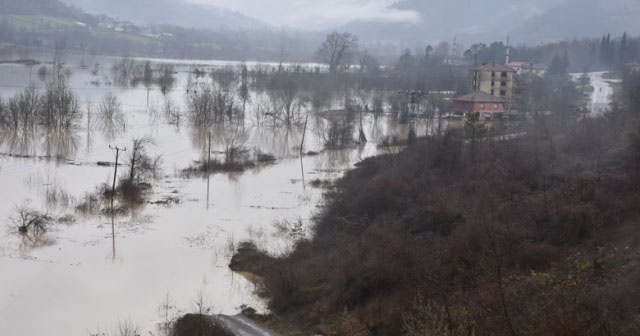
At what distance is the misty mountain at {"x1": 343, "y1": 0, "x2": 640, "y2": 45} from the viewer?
7731cm

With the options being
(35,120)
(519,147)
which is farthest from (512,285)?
(35,120)

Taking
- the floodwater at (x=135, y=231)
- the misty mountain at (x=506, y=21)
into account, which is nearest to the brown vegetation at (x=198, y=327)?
the floodwater at (x=135, y=231)

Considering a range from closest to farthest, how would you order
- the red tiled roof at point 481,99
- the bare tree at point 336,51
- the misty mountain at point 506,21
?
the red tiled roof at point 481,99
the bare tree at point 336,51
the misty mountain at point 506,21

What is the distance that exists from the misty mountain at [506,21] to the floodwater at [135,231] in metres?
61.2

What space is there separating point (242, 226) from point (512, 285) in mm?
6443

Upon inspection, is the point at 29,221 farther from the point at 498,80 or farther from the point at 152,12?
the point at 152,12

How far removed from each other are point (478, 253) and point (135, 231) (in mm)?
6369

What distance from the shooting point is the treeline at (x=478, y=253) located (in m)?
5.91

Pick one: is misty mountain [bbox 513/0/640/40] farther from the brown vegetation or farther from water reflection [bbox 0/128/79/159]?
the brown vegetation

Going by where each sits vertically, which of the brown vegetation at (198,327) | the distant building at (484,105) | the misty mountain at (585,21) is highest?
the misty mountain at (585,21)

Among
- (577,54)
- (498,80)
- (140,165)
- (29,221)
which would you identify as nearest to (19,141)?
(140,165)

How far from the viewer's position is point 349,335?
725 centimetres

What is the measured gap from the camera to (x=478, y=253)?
8.09 m

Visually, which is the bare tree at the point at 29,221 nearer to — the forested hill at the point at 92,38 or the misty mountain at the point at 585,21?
the forested hill at the point at 92,38
